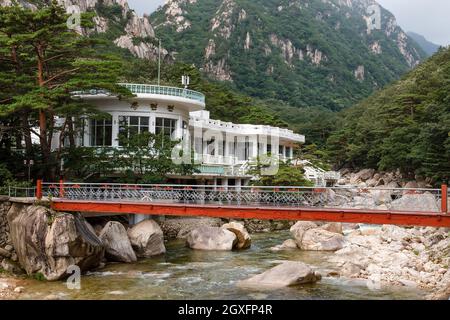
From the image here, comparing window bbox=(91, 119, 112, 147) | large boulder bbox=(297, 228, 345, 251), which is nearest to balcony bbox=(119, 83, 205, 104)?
window bbox=(91, 119, 112, 147)

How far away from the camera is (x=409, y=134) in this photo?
45062 millimetres

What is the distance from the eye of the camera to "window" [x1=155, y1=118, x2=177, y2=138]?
111ft

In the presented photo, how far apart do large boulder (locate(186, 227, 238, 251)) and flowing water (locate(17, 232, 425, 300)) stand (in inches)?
41.2

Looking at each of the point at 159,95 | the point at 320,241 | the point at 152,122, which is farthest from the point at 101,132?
the point at 320,241

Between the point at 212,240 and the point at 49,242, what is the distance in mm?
9353

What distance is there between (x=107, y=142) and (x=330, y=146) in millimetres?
41427

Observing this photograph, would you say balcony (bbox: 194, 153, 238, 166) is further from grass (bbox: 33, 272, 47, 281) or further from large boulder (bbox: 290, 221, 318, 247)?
grass (bbox: 33, 272, 47, 281)

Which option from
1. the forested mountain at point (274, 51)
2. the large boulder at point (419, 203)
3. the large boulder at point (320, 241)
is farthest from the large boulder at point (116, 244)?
the forested mountain at point (274, 51)

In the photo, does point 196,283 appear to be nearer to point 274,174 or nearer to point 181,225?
point 181,225

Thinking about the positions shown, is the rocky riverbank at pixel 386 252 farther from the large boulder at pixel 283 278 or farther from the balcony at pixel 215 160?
the balcony at pixel 215 160

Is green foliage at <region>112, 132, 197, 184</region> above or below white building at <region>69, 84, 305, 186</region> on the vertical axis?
below

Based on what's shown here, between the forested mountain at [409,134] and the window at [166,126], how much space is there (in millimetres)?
18271

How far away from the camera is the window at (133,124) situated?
32406mm
